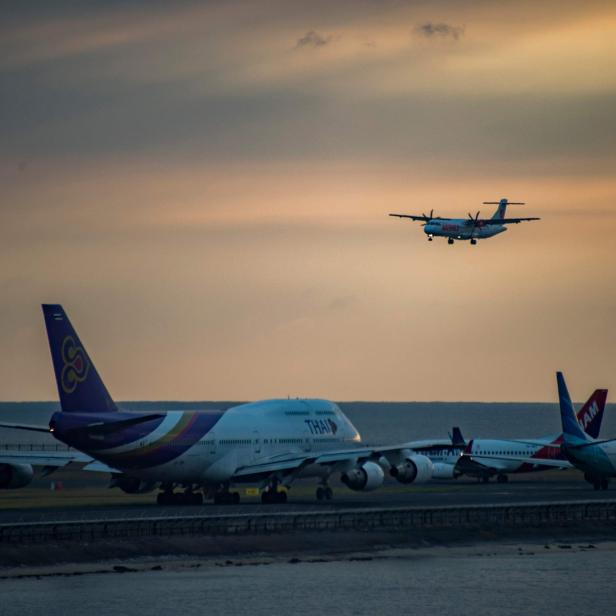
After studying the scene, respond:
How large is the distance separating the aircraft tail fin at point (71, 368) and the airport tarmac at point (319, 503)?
19.4 feet

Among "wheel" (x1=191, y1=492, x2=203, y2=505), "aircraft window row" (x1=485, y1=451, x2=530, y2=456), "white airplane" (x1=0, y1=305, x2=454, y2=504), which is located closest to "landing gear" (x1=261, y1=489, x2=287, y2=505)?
"white airplane" (x1=0, y1=305, x2=454, y2=504)

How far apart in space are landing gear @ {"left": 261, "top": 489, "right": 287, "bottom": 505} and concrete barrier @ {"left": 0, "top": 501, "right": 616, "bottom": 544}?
37.5 ft

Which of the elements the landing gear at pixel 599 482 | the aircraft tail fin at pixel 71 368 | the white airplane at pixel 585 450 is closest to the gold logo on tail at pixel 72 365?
the aircraft tail fin at pixel 71 368

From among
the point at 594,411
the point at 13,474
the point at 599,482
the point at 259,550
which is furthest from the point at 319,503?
the point at 594,411

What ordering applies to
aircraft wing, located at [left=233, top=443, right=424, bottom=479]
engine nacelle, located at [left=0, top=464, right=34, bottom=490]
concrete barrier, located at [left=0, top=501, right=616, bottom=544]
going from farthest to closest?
aircraft wing, located at [left=233, top=443, right=424, bottom=479] → engine nacelle, located at [left=0, top=464, right=34, bottom=490] → concrete barrier, located at [left=0, top=501, right=616, bottom=544]

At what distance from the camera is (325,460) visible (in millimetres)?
97938

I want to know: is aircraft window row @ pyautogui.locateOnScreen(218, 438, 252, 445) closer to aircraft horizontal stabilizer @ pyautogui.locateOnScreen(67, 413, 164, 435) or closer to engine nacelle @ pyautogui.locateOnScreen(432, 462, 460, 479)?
aircraft horizontal stabilizer @ pyautogui.locateOnScreen(67, 413, 164, 435)

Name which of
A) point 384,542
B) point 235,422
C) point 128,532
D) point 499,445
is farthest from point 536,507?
point 499,445

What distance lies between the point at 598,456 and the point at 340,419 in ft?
61.9

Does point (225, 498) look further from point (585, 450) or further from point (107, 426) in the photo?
point (585, 450)

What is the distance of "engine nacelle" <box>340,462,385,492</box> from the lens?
96.6 metres

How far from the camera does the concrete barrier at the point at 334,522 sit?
76062 millimetres

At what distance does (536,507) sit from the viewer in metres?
94.1

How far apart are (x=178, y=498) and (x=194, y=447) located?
4583mm
